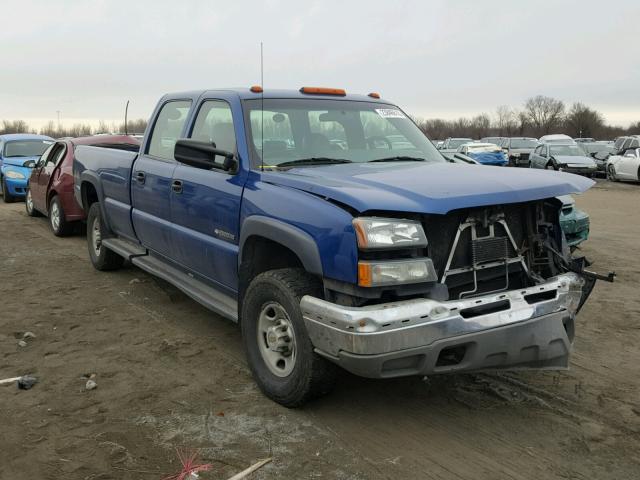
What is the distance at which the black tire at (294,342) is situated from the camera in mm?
3473

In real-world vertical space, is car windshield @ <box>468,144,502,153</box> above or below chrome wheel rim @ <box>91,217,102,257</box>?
above

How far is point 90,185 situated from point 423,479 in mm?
5820

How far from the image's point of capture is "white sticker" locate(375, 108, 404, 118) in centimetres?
518

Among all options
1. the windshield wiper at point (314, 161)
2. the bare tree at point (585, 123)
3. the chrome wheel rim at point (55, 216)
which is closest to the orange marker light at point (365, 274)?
the windshield wiper at point (314, 161)

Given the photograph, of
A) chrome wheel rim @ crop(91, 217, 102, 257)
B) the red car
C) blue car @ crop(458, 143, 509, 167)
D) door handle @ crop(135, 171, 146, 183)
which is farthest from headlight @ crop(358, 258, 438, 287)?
blue car @ crop(458, 143, 509, 167)

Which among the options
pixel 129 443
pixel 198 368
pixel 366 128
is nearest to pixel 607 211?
pixel 366 128

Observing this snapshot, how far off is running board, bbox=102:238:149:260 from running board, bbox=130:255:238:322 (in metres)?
0.09

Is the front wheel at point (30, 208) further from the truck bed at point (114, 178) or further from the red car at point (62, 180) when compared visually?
the truck bed at point (114, 178)

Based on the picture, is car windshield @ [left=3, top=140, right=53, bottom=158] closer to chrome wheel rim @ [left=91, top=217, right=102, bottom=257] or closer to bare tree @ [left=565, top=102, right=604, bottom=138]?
chrome wheel rim @ [left=91, top=217, right=102, bottom=257]

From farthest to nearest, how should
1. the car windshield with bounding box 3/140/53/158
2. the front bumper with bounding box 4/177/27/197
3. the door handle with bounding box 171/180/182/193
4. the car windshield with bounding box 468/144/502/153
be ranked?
1. the car windshield with bounding box 468/144/502/153
2. the car windshield with bounding box 3/140/53/158
3. the front bumper with bounding box 4/177/27/197
4. the door handle with bounding box 171/180/182/193

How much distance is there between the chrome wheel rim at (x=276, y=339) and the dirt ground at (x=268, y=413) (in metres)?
0.25

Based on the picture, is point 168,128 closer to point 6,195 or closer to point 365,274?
point 365,274

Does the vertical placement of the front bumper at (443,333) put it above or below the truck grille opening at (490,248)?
below

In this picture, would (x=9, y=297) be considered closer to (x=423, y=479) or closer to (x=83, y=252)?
(x=83, y=252)
